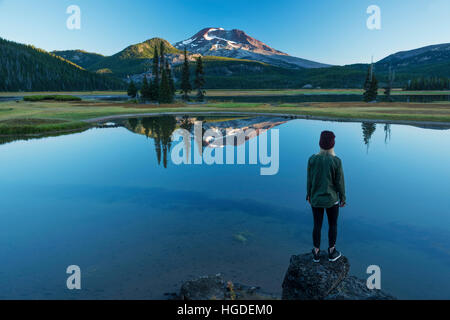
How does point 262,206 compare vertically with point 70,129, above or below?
below

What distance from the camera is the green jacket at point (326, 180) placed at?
6.61 meters

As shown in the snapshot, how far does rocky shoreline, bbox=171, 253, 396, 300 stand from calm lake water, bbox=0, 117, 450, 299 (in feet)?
1.31

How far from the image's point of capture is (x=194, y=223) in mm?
10992

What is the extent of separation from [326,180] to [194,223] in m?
5.80

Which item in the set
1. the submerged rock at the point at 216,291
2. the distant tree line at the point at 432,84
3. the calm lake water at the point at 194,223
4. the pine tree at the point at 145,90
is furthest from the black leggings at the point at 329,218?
the distant tree line at the point at 432,84

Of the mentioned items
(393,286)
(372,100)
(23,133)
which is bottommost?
(393,286)

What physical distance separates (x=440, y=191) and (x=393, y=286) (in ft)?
30.8

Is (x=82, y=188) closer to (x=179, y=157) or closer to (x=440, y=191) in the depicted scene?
(x=179, y=157)

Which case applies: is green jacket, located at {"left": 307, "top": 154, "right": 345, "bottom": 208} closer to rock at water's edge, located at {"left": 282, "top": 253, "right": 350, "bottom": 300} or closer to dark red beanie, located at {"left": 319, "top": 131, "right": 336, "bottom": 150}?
dark red beanie, located at {"left": 319, "top": 131, "right": 336, "bottom": 150}

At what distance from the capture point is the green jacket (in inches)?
260

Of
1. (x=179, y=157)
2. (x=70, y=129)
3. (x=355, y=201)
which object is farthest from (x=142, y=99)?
(x=355, y=201)

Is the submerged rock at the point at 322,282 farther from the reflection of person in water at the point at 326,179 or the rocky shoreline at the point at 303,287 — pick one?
the reflection of person in water at the point at 326,179

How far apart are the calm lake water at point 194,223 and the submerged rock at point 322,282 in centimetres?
52

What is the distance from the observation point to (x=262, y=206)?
12.8 meters
